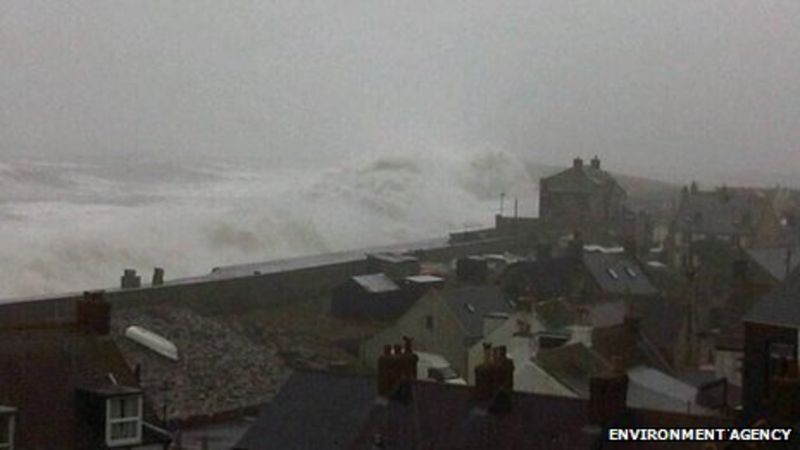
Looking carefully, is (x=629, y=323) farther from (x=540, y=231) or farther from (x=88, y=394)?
(x=540, y=231)

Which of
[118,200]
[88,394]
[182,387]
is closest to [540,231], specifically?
[182,387]

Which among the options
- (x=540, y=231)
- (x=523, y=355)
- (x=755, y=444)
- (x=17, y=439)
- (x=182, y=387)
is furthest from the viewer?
(x=540, y=231)

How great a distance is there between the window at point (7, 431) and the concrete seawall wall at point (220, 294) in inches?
479

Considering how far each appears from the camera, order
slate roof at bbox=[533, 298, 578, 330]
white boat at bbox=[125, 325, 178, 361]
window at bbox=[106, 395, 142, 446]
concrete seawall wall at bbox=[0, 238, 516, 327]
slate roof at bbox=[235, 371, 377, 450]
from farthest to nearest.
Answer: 1. concrete seawall wall at bbox=[0, 238, 516, 327]
2. white boat at bbox=[125, 325, 178, 361]
3. slate roof at bbox=[533, 298, 578, 330]
4. slate roof at bbox=[235, 371, 377, 450]
5. window at bbox=[106, 395, 142, 446]

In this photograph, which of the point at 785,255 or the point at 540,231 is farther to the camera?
the point at 540,231

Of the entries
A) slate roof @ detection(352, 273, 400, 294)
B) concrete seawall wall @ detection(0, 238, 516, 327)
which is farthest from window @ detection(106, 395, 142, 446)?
slate roof @ detection(352, 273, 400, 294)

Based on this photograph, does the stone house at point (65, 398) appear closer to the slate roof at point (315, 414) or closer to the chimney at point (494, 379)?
the slate roof at point (315, 414)

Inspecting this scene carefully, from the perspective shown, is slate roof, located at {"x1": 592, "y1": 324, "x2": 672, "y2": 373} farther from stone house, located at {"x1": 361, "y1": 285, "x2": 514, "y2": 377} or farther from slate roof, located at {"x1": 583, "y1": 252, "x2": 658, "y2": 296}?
slate roof, located at {"x1": 583, "y1": 252, "x2": 658, "y2": 296}

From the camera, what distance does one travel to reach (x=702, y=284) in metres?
31.3

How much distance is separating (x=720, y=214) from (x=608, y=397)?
37903mm

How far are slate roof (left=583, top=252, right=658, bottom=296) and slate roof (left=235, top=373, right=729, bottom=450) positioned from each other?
56.3 ft

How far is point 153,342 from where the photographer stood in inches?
1008

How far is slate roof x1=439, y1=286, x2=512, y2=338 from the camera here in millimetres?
25344

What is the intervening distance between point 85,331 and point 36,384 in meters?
1.02
